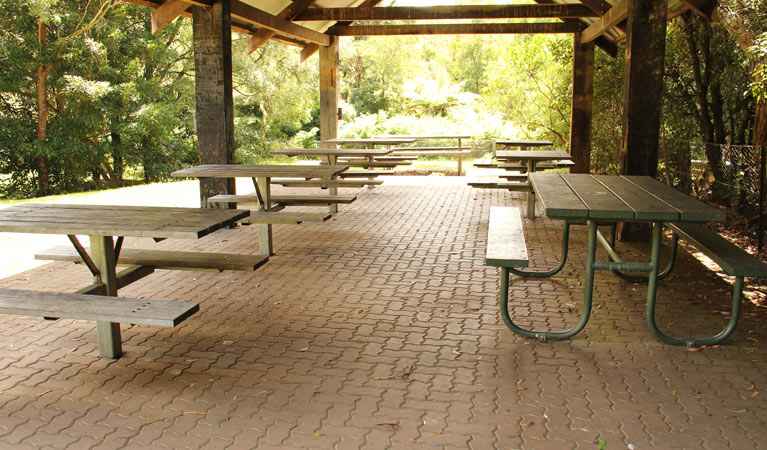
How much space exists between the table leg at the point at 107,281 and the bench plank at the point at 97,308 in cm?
34

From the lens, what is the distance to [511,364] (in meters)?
3.53

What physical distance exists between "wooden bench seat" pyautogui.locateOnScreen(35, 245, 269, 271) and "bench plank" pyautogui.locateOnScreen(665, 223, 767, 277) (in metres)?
2.90

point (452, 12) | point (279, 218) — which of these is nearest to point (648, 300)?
point (279, 218)

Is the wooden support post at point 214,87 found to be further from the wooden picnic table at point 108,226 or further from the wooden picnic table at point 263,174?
the wooden picnic table at point 108,226

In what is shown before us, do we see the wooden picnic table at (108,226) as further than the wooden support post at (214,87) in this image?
No

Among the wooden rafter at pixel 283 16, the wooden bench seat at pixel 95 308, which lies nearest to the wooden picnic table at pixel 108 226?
the wooden bench seat at pixel 95 308

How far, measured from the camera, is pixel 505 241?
4.25m

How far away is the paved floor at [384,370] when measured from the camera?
109 inches

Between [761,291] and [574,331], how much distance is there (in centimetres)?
220

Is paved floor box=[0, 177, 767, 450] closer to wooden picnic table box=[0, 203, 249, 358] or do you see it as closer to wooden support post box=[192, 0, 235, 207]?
wooden picnic table box=[0, 203, 249, 358]

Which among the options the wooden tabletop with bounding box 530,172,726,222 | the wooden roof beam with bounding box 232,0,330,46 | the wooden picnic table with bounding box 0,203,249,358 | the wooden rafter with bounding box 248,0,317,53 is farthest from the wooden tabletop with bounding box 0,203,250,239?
the wooden rafter with bounding box 248,0,317,53

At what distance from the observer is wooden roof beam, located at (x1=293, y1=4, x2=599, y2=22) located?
33.2ft

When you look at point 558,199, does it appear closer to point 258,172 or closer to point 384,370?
point 384,370

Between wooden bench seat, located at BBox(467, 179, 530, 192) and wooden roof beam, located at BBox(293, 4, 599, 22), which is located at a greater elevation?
wooden roof beam, located at BBox(293, 4, 599, 22)
